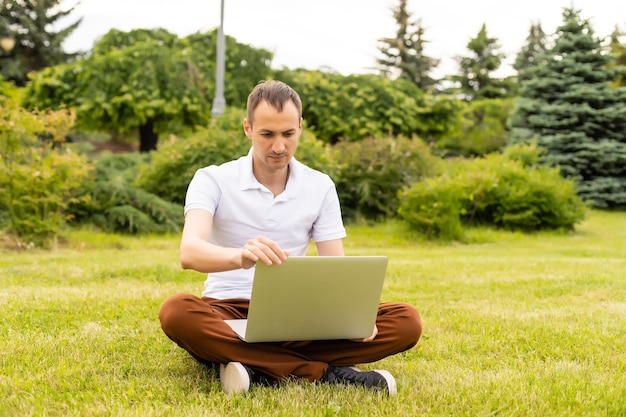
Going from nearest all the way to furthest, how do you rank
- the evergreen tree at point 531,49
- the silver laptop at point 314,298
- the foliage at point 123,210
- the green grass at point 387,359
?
the silver laptop at point 314,298, the green grass at point 387,359, the foliage at point 123,210, the evergreen tree at point 531,49

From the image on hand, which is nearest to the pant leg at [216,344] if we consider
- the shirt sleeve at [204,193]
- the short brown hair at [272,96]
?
the shirt sleeve at [204,193]

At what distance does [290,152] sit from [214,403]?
41.5 inches

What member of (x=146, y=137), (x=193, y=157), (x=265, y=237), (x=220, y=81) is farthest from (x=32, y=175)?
(x=146, y=137)

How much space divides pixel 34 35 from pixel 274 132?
98.9 feet

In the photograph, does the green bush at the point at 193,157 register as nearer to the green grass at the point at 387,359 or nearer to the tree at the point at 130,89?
the green grass at the point at 387,359

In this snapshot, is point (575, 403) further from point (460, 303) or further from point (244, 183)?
point (460, 303)

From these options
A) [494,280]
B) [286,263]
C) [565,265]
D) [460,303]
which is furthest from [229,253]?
[565,265]

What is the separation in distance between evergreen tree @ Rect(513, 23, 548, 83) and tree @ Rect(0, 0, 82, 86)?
71.1ft

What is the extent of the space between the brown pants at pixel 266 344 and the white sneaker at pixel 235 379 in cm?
6

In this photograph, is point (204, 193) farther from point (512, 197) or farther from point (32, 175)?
point (512, 197)

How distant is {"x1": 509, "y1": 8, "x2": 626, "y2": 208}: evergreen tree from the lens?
1911cm

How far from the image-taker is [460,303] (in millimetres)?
5477

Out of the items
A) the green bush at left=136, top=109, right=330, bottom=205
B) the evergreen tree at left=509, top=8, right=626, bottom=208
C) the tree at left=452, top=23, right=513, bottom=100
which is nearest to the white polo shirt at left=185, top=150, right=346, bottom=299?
the green bush at left=136, top=109, right=330, bottom=205

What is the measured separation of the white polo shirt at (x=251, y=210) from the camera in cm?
317
